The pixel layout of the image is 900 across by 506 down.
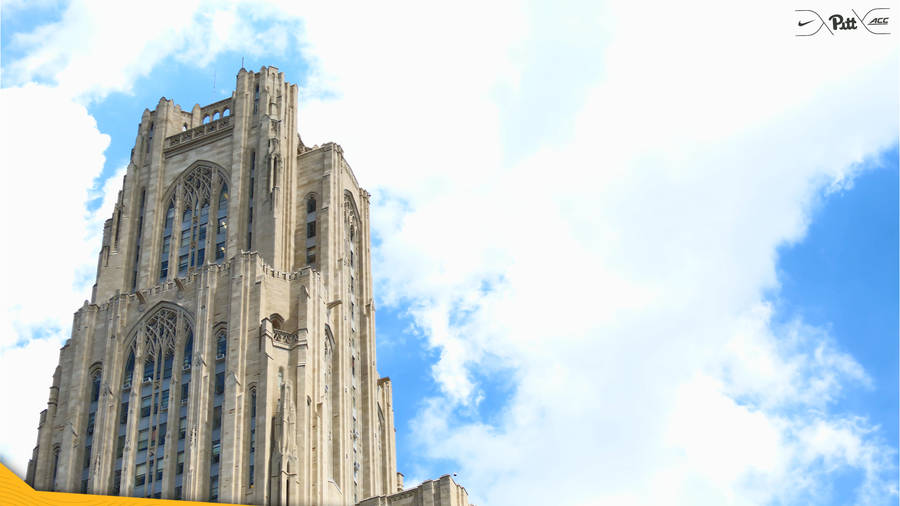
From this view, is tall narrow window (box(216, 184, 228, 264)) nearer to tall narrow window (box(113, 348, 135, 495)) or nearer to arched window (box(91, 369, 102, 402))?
tall narrow window (box(113, 348, 135, 495))

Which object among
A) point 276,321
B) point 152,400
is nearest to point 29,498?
point 152,400

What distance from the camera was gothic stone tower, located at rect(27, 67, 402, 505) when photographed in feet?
253

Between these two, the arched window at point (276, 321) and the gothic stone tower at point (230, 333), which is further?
the arched window at point (276, 321)

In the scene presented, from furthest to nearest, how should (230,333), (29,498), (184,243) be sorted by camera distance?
(184,243)
(230,333)
(29,498)

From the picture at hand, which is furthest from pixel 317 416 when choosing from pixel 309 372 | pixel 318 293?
pixel 318 293

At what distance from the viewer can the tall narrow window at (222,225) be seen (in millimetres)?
92625

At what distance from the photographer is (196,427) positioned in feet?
254

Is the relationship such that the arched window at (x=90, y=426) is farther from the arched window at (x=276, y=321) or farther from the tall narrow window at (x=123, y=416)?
the arched window at (x=276, y=321)

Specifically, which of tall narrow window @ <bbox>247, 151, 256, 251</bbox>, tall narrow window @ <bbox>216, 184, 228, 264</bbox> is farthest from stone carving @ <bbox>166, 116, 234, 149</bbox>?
tall narrow window @ <bbox>216, 184, 228, 264</bbox>

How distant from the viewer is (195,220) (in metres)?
96.3

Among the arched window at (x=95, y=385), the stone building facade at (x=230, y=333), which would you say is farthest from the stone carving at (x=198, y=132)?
the arched window at (x=95, y=385)

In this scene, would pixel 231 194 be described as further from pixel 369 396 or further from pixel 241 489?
pixel 241 489

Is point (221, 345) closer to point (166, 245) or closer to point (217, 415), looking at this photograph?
point (217, 415)

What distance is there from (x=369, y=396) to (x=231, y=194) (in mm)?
18620
